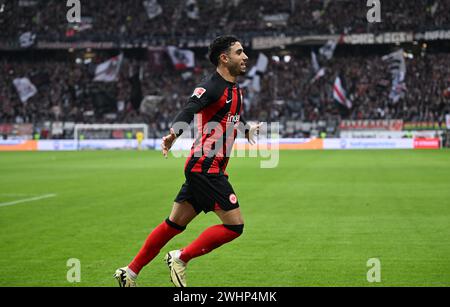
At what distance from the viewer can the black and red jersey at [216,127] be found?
6773 mm

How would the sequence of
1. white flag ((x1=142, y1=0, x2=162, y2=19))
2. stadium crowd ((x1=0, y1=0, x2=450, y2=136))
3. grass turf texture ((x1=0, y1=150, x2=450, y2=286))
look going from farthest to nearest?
1. white flag ((x1=142, y1=0, x2=162, y2=19))
2. stadium crowd ((x1=0, y1=0, x2=450, y2=136))
3. grass turf texture ((x1=0, y1=150, x2=450, y2=286))

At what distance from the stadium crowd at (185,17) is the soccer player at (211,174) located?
5193cm

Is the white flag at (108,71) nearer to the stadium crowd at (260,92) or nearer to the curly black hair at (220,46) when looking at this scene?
the stadium crowd at (260,92)

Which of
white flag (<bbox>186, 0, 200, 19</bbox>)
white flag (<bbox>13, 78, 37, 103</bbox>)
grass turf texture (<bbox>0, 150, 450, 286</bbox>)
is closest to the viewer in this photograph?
grass turf texture (<bbox>0, 150, 450, 286</bbox>)

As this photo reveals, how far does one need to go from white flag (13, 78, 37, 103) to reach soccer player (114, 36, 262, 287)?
2181 inches

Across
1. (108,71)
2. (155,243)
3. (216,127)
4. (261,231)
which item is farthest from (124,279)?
(108,71)

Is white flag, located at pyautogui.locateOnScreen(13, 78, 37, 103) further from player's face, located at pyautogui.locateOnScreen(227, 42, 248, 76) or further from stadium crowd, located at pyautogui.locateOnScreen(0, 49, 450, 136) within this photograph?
player's face, located at pyautogui.locateOnScreen(227, 42, 248, 76)

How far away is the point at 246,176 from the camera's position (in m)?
24.0

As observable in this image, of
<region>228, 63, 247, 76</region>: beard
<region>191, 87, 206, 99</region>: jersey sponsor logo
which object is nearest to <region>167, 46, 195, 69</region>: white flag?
<region>228, 63, 247, 76</region>: beard

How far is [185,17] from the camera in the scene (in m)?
62.3

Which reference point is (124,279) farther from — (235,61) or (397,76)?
(397,76)

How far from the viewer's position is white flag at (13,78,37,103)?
59.5 meters
